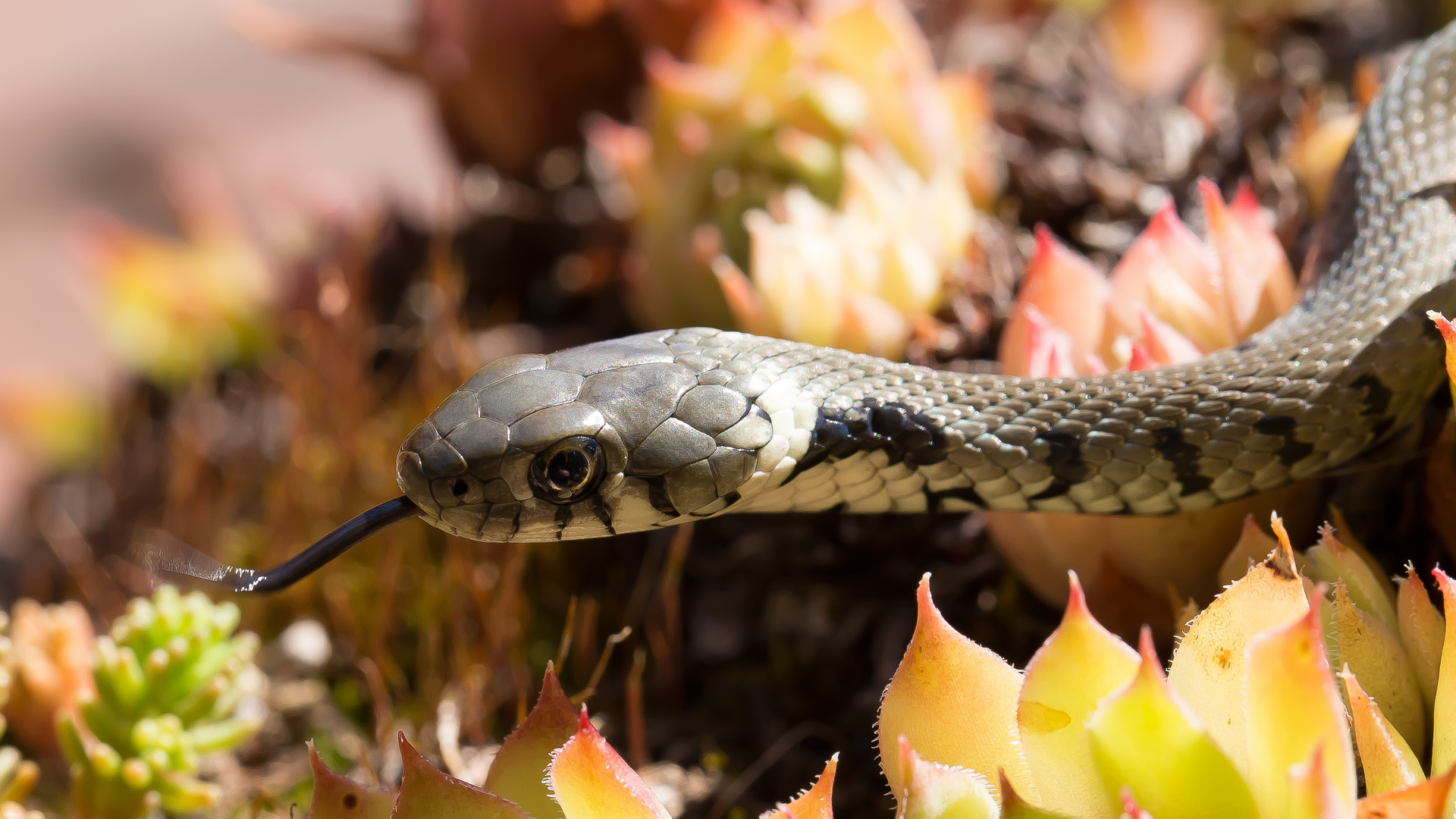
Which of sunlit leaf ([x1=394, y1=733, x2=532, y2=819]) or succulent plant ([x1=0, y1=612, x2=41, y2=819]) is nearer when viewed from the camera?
sunlit leaf ([x1=394, y1=733, x2=532, y2=819])

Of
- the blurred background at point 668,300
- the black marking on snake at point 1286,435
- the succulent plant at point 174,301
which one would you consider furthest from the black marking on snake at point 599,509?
the succulent plant at point 174,301

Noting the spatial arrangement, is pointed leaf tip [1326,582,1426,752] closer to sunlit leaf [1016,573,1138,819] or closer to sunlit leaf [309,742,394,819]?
sunlit leaf [1016,573,1138,819]

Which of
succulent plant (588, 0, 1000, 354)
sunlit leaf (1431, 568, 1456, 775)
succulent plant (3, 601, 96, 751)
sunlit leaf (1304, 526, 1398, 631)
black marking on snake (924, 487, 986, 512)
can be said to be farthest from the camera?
succulent plant (588, 0, 1000, 354)

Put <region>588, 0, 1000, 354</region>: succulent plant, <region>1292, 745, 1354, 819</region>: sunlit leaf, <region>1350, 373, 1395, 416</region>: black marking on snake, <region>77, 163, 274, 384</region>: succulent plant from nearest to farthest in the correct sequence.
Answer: <region>1292, 745, 1354, 819</region>: sunlit leaf
<region>1350, 373, 1395, 416</region>: black marking on snake
<region>588, 0, 1000, 354</region>: succulent plant
<region>77, 163, 274, 384</region>: succulent plant

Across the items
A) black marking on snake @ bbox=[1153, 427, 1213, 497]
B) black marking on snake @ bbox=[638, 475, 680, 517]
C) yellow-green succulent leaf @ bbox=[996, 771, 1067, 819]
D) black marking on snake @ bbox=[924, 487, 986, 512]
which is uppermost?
black marking on snake @ bbox=[1153, 427, 1213, 497]

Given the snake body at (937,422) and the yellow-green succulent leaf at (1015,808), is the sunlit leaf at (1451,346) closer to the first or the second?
the snake body at (937,422)

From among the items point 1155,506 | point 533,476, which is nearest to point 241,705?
point 533,476

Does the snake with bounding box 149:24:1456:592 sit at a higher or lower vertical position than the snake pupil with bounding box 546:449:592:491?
higher

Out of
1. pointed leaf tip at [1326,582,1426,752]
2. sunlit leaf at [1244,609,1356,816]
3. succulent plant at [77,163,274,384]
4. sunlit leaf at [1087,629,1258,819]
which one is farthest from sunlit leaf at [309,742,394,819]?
succulent plant at [77,163,274,384]
